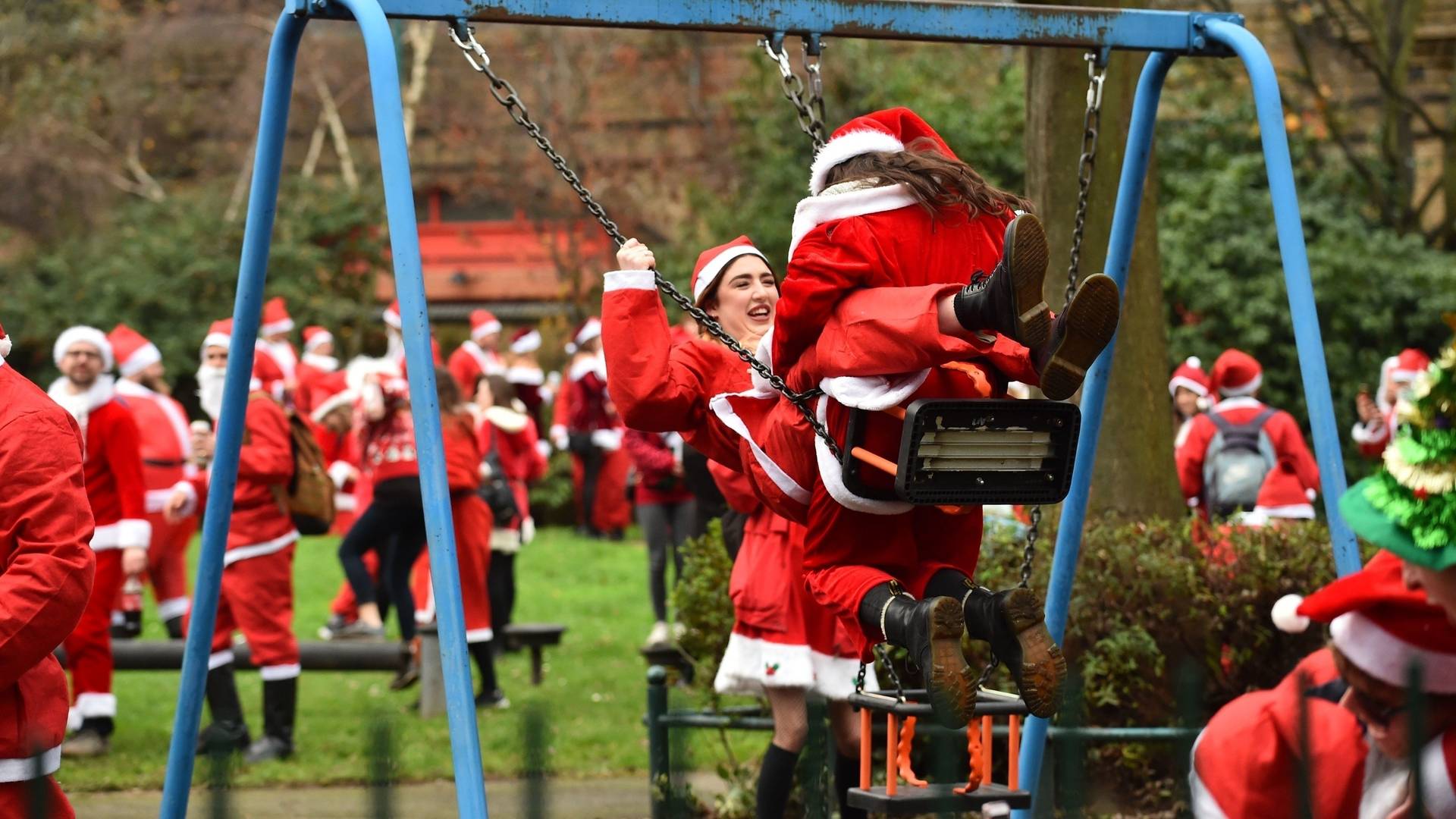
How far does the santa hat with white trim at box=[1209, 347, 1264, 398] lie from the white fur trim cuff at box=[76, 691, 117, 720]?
19.4 feet

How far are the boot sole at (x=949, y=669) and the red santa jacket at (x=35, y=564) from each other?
5.69 ft

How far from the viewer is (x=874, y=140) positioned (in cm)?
441

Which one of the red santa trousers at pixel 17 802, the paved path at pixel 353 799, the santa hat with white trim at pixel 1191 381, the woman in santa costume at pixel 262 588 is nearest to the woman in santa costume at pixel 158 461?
the woman in santa costume at pixel 262 588

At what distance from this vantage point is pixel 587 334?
52.9ft

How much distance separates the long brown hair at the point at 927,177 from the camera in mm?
4297

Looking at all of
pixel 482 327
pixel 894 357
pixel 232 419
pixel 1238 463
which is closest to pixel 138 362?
pixel 482 327

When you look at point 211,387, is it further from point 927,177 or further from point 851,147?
point 927,177

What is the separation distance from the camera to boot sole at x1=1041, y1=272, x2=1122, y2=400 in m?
3.96

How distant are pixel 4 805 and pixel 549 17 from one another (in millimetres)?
2126

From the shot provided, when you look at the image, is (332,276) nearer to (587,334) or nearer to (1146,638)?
(587,334)

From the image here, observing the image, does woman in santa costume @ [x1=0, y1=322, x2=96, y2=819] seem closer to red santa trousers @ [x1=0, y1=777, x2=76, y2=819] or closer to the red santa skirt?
red santa trousers @ [x1=0, y1=777, x2=76, y2=819]

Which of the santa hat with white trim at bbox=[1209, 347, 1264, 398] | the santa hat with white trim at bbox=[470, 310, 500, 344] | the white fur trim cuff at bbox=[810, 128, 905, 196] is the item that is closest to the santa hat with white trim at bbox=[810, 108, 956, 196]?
the white fur trim cuff at bbox=[810, 128, 905, 196]

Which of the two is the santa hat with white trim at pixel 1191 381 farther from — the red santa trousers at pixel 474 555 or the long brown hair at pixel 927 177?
the long brown hair at pixel 927 177

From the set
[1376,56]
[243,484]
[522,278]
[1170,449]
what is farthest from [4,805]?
[522,278]
